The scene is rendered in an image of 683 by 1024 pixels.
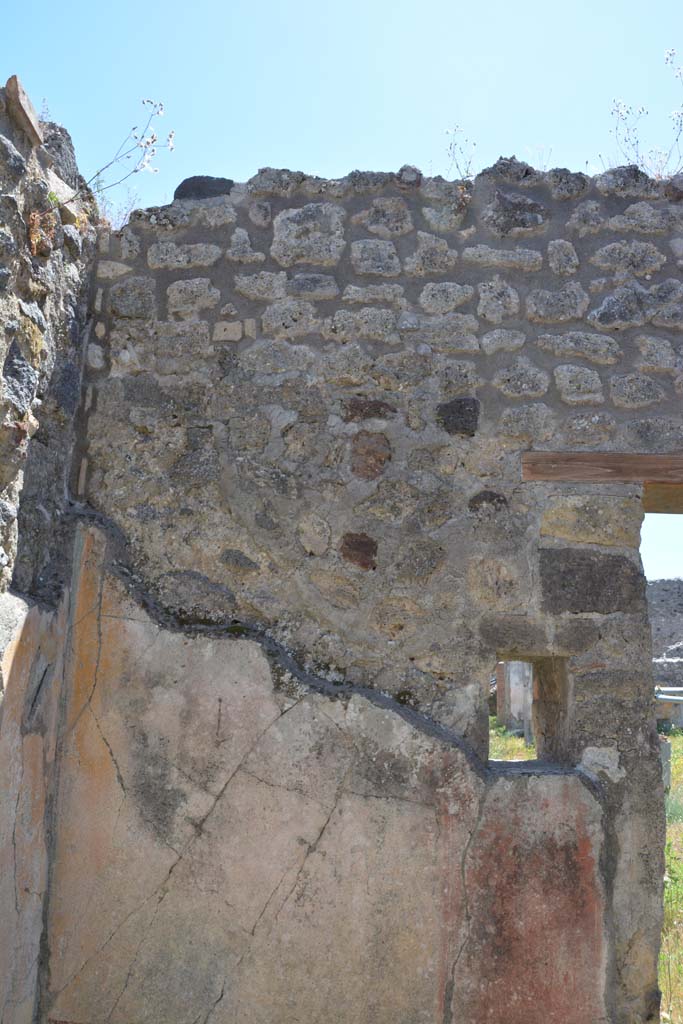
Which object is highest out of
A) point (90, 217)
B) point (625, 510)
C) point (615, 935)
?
point (90, 217)

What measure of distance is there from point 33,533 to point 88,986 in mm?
1337

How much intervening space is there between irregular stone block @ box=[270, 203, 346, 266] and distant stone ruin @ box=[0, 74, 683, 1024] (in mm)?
11

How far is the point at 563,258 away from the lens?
314 cm

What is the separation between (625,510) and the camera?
2.97 meters

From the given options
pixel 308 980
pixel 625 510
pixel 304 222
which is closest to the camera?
pixel 308 980

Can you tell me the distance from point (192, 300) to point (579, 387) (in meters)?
1.37

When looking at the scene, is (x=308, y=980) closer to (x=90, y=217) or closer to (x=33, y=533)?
(x=33, y=533)

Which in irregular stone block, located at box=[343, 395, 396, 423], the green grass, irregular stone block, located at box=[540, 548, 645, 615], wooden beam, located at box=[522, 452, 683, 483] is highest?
irregular stone block, located at box=[343, 395, 396, 423]

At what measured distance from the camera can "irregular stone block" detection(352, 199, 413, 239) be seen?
3156mm

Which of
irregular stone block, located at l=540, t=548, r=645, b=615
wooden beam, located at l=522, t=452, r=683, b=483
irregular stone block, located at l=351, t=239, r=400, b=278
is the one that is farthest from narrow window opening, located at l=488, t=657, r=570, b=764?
irregular stone block, located at l=351, t=239, r=400, b=278

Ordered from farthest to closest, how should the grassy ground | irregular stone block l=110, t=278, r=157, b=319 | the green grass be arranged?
the green grass, the grassy ground, irregular stone block l=110, t=278, r=157, b=319

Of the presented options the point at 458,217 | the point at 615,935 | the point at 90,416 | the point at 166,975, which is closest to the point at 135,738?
the point at 166,975

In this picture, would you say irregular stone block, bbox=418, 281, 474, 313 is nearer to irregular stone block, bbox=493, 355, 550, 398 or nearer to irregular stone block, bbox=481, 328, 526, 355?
irregular stone block, bbox=481, 328, 526, 355

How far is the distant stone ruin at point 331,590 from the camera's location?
2598 millimetres
